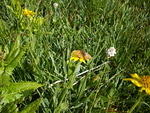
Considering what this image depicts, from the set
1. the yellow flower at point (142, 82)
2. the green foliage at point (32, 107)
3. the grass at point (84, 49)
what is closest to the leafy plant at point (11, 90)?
the green foliage at point (32, 107)

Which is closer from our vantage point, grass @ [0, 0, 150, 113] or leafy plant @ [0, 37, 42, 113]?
leafy plant @ [0, 37, 42, 113]

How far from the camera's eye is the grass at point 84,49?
1486 mm

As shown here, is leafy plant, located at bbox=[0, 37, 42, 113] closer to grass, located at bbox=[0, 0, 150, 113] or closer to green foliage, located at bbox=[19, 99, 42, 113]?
green foliage, located at bbox=[19, 99, 42, 113]

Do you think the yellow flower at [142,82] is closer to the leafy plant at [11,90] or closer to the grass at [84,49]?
the grass at [84,49]

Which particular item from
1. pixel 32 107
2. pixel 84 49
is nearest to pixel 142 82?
pixel 32 107

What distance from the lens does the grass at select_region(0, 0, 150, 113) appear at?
58.5 inches

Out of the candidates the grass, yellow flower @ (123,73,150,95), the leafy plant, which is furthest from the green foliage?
yellow flower @ (123,73,150,95)

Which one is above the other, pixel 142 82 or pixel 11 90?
pixel 11 90

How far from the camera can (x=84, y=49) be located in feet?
6.30

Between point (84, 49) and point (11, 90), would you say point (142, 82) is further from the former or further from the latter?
point (84, 49)

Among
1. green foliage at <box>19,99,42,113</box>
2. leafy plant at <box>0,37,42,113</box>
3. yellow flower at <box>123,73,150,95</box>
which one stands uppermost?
leafy plant at <box>0,37,42,113</box>

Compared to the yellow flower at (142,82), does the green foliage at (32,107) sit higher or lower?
higher

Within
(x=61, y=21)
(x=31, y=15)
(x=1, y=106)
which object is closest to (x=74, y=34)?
(x=61, y=21)

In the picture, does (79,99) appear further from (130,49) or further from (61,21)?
(61,21)
